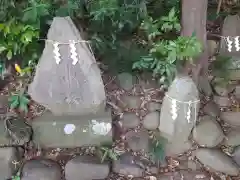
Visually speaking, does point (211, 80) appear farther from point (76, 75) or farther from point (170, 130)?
point (76, 75)

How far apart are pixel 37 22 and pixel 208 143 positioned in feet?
5.45

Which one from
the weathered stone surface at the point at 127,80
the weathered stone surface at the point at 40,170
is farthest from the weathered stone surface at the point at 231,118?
the weathered stone surface at the point at 40,170

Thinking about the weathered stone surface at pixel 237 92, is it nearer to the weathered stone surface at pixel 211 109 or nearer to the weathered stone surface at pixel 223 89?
the weathered stone surface at pixel 223 89

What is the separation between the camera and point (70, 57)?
2635mm

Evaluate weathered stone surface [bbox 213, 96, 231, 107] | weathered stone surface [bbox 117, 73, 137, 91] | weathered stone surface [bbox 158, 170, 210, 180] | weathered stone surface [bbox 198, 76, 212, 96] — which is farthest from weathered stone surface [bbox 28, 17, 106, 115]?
weathered stone surface [bbox 213, 96, 231, 107]

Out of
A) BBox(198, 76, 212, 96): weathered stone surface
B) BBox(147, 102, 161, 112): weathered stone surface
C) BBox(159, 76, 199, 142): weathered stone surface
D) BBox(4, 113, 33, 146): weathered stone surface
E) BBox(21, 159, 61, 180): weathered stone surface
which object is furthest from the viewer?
BBox(198, 76, 212, 96): weathered stone surface

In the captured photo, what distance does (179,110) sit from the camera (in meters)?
2.64

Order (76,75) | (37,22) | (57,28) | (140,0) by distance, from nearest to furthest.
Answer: (57,28), (76,75), (37,22), (140,0)

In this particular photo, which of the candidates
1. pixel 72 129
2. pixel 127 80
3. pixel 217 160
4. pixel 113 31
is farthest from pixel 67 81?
pixel 217 160

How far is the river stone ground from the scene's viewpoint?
277 cm

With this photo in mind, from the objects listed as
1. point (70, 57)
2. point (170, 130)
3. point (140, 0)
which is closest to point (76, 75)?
point (70, 57)

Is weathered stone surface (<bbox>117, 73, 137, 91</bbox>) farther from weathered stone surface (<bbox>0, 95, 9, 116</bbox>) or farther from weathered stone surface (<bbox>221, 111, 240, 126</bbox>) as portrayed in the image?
weathered stone surface (<bbox>0, 95, 9, 116</bbox>)

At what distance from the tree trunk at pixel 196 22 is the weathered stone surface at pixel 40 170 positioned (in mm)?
1293

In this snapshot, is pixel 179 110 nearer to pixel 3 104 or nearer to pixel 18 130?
pixel 18 130
